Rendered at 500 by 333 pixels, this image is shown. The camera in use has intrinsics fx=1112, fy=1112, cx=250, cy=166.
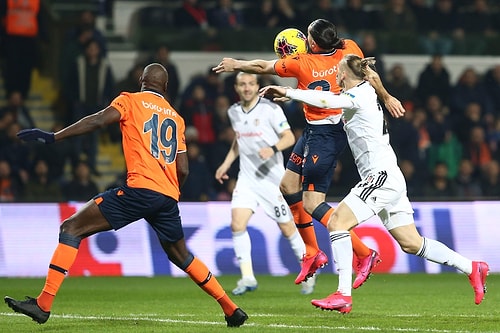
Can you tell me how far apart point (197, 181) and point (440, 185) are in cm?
411

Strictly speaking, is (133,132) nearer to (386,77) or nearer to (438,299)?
(438,299)

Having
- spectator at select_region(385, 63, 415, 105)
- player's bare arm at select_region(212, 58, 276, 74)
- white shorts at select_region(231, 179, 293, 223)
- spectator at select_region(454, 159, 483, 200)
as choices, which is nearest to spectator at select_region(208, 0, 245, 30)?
spectator at select_region(385, 63, 415, 105)

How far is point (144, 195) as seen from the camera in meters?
8.84

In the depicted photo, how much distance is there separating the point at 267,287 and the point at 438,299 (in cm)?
257

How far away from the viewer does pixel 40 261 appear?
1498 cm

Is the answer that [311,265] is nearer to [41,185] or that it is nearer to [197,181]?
[197,181]

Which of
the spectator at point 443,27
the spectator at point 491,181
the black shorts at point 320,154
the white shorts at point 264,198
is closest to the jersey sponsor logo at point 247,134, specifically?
the white shorts at point 264,198

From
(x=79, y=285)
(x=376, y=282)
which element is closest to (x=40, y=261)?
(x=79, y=285)

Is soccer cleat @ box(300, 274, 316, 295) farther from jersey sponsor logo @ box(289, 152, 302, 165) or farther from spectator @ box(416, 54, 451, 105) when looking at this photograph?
spectator @ box(416, 54, 451, 105)

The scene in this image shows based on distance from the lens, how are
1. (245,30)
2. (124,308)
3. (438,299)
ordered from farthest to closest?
(245,30)
(438,299)
(124,308)

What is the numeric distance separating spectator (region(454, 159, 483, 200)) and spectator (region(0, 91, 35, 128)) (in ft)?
23.9

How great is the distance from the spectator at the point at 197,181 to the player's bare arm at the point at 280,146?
4772 millimetres

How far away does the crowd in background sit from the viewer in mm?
17594

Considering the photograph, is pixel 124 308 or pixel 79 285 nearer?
pixel 124 308
